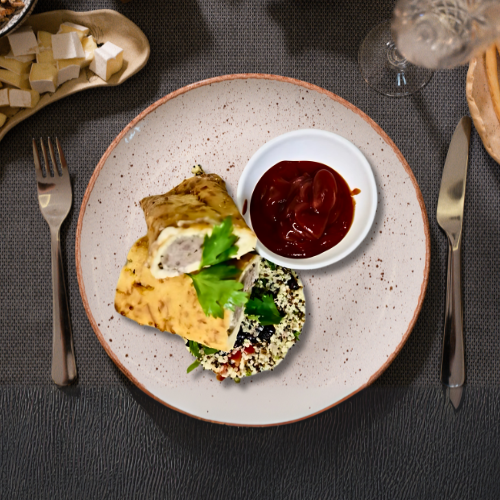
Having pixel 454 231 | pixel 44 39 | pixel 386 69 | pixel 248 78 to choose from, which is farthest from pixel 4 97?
pixel 454 231

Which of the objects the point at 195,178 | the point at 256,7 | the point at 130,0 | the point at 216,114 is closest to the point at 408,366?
the point at 195,178

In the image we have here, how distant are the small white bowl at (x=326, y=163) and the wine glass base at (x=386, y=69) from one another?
0.59 m

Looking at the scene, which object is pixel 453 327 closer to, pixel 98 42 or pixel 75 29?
pixel 98 42

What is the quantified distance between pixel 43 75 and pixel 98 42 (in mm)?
380

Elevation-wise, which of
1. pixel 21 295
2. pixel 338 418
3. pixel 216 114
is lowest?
pixel 338 418

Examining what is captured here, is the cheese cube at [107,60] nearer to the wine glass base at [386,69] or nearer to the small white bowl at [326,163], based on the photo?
the small white bowl at [326,163]

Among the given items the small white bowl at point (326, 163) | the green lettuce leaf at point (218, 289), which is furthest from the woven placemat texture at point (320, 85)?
the green lettuce leaf at point (218, 289)

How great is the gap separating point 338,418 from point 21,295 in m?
2.07

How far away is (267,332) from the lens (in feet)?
8.11

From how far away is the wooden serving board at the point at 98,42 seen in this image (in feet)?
8.25

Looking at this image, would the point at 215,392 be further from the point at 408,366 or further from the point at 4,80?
the point at 4,80

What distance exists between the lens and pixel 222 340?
2.16 metres

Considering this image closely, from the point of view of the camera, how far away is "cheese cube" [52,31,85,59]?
2445 mm

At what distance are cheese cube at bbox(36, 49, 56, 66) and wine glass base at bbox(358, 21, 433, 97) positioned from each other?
1.77 metres
